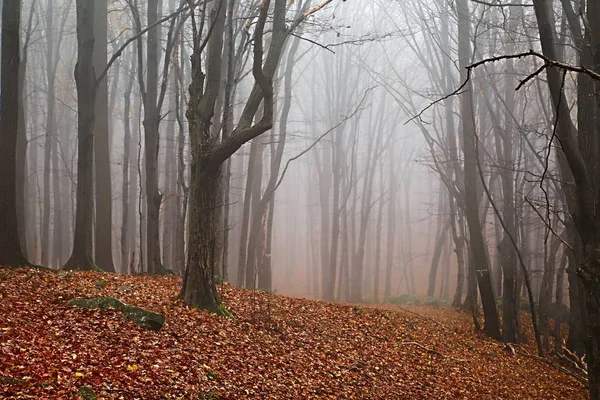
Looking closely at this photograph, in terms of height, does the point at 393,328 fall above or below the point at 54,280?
below

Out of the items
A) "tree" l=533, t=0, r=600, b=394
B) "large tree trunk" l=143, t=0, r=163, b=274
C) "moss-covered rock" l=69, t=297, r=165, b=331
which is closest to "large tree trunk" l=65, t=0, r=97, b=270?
"large tree trunk" l=143, t=0, r=163, b=274

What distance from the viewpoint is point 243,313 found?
8859 millimetres

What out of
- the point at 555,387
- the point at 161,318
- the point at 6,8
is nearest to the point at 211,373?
the point at 161,318

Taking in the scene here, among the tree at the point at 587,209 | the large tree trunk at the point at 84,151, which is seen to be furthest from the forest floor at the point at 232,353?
the tree at the point at 587,209

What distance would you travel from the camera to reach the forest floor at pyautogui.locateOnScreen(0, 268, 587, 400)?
5.14 m

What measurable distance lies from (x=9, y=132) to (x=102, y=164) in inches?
170

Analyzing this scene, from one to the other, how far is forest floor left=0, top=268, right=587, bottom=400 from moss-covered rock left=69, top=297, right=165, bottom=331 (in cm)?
12

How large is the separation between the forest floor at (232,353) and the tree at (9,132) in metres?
0.66

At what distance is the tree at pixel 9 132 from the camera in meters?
8.68

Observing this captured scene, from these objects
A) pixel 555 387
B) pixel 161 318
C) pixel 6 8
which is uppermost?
pixel 6 8

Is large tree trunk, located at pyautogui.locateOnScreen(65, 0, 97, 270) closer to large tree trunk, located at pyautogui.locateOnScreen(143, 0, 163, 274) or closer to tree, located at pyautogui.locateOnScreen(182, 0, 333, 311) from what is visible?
large tree trunk, located at pyautogui.locateOnScreen(143, 0, 163, 274)

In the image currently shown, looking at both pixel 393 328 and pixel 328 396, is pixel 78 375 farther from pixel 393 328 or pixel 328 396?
pixel 393 328

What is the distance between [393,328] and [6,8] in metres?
8.72

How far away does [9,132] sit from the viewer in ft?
29.0
